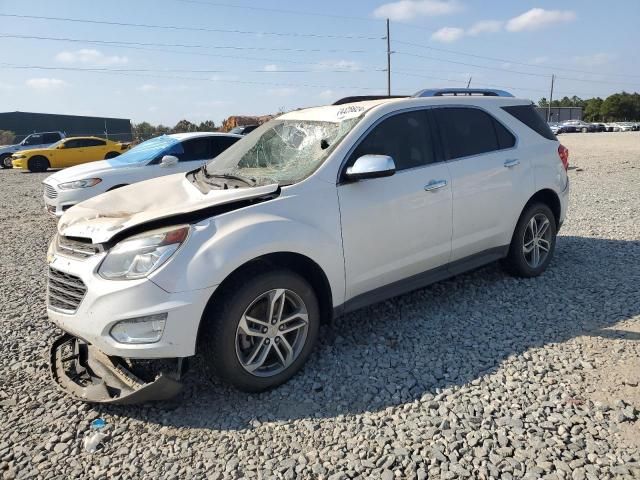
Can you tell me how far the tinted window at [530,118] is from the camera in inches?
197

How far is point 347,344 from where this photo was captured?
12.7 feet

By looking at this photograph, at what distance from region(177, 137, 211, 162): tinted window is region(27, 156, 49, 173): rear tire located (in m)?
16.2

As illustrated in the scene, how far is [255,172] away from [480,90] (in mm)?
2608

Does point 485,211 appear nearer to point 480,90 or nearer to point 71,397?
point 480,90

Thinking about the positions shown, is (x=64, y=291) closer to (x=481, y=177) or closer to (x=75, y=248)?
(x=75, y=248)

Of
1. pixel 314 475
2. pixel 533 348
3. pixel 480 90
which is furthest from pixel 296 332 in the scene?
pixel 480 90

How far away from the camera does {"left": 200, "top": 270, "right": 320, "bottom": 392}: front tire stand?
2.98m

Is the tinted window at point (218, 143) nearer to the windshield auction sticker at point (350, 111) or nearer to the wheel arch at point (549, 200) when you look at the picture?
the windshield auction sticker at point (350, 111)

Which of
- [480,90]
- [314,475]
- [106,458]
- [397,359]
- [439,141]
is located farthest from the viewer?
[480,90]

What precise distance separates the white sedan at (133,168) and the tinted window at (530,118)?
5365 millimetres

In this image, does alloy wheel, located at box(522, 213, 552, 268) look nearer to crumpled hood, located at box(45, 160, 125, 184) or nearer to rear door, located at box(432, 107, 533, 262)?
rear door, located at box(432, 107, 533, 262)

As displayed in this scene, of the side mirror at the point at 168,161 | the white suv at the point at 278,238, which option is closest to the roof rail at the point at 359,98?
the white suv at the point at 278,238

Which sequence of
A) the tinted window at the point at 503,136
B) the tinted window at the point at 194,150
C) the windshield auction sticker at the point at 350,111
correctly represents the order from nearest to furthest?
1. the windshield auction sticker at the point at 350,111
2. the tinted window at the point at 503,136
3. the tinted window at the point at 194,150

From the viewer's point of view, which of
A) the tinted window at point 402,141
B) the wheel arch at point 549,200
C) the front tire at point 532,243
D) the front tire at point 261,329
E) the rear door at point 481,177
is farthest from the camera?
the wheel arch at point 549,200
